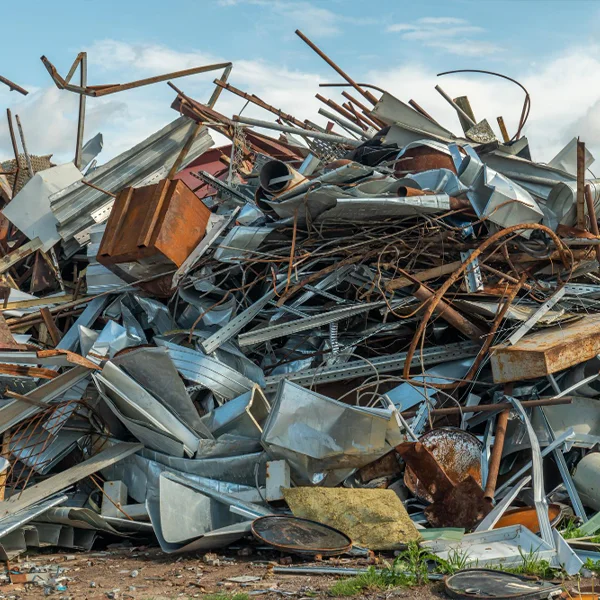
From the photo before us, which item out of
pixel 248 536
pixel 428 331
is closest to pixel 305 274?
pixel 428 331

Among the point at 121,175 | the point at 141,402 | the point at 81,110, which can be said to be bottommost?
the point at 141,402

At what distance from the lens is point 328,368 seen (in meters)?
6.32

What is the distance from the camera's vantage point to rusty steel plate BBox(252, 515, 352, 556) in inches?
173

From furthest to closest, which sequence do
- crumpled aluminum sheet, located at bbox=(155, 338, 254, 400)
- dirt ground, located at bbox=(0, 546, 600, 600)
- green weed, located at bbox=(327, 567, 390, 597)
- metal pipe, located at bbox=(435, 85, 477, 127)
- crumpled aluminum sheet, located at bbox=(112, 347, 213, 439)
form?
1. metal pipe, located at bbox=(435, 85, 477, 127)
2. crumpled aluminum sheet, located at bbox=(155, 338, 254, 400)
3. crumpled aluminum sheet, located at bbox=(112, 347, 213, 439)
4. dirt ground, located at bbox=(0, 546, 600, 600)
5. green weed, located at bbox=(327, 567, 390, 597)

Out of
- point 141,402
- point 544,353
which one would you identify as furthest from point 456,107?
point 141,402

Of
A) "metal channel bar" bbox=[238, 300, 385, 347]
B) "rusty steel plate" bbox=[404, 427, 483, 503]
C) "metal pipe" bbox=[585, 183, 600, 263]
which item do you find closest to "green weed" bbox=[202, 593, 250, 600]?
"rusty steel plate" bbox=[404, 427, 483, 503]

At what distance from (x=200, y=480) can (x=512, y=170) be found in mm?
4576

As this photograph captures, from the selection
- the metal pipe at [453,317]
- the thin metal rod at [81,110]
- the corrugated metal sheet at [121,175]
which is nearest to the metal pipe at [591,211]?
the metal pipe at [453,317]

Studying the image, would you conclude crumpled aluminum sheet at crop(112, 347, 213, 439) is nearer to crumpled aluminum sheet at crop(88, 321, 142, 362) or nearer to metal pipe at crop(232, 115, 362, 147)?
crumpled aluminum sheet at crop(88, 321, 142, 362)

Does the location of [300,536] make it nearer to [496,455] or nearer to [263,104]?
[496,455]

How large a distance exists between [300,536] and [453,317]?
241 cm

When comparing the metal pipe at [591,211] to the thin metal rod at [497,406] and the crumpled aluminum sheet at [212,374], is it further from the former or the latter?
the crumpled aluminum sheet at [212,374]

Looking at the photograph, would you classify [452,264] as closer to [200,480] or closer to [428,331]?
[428,331]

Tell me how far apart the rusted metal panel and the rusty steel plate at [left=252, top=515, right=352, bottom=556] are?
1996mm
